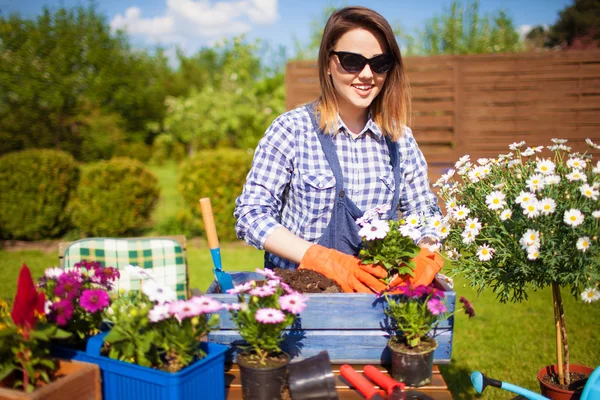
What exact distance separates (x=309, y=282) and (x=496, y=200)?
61 cm

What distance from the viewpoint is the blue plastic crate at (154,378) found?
1.16m

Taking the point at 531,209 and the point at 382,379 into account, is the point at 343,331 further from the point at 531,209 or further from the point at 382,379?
the point at 531,209

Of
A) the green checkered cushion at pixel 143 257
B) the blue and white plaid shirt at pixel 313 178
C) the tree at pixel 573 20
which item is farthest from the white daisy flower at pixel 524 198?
the tree at pixel 573 20

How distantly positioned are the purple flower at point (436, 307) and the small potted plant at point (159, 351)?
560mm

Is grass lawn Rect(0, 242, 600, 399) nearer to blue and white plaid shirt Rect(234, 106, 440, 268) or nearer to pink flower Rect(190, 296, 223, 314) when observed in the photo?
blue and white plaid shirt Rect(234, 106, 440, 268)

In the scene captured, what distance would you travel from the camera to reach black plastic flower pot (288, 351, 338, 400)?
1.27 metres

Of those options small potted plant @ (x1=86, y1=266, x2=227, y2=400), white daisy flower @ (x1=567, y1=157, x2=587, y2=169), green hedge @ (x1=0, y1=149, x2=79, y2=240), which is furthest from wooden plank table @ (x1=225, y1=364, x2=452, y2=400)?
green hedge @ (x1=0, y1=149, x2=79, y2=240)

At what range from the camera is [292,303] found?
1.29 metres

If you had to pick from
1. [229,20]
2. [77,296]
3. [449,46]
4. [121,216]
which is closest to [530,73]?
[449,46]

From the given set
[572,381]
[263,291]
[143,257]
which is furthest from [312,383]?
[143,257]

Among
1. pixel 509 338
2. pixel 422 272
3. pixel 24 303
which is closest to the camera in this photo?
pixel 24 303

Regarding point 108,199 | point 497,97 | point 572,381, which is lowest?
point 572,381

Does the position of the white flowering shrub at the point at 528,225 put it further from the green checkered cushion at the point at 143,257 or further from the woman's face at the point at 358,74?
the green checkered cushion at the point at 143,257

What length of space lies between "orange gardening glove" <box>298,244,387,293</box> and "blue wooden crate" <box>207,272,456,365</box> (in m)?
0.10
